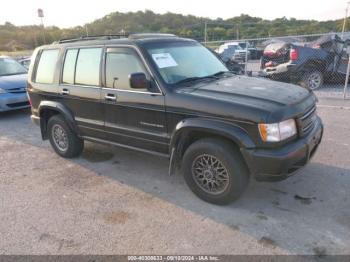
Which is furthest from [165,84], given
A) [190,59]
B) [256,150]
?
[256,150]

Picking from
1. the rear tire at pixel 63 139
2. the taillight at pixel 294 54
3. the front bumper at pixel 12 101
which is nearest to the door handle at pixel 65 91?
the rear tire at pixel 63 139

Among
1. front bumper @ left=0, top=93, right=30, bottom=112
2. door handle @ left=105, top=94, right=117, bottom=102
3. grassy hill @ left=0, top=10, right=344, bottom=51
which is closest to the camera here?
A: door handle @ left=105, top=94, right=117, bottom=102

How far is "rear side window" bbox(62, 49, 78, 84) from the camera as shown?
4715 mm

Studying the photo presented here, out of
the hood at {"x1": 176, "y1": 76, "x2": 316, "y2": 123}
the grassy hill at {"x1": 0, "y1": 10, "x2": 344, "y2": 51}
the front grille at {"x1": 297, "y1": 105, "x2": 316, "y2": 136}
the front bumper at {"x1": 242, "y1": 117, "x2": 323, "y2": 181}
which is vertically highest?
the grassy hill at {"x1": 0, "y1": 10, "x2": 344, "y2": 51}

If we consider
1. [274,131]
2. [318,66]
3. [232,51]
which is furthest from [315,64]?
[232,51]

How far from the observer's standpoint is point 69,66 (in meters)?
4.77

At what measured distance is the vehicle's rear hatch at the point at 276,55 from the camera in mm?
10695

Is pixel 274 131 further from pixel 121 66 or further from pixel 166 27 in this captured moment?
pixel 166 27

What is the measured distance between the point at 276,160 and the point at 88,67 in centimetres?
291


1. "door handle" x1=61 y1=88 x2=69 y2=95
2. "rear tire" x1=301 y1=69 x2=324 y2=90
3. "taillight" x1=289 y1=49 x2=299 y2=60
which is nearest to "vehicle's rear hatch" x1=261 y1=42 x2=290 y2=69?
"taillight" x1=289 y1=49 x2=299 y2=60

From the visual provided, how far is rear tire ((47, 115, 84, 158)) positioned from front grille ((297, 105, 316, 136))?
11.3ft

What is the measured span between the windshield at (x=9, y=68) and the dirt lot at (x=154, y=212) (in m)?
5.29

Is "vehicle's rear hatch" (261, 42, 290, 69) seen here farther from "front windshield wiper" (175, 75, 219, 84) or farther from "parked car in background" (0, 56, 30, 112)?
"parked car in background" (0, 56, 30, 112)

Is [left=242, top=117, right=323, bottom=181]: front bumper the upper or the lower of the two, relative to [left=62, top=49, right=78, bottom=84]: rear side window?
lower
